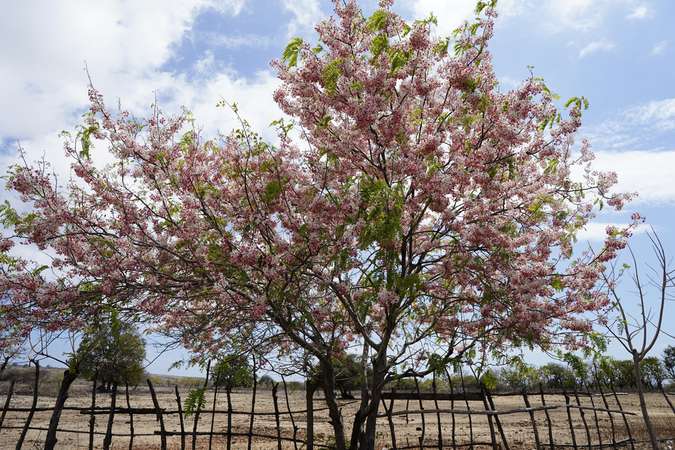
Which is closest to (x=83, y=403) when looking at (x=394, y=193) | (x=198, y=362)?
(x=198, y=362)

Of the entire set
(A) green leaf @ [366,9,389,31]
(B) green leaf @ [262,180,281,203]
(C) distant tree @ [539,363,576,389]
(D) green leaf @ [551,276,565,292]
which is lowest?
(C) distant tree @ [539,363,576,389]

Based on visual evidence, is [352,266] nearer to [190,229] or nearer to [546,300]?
[190,229]

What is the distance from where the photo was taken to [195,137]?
6.67 meters

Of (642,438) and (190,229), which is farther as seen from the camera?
(642,438)

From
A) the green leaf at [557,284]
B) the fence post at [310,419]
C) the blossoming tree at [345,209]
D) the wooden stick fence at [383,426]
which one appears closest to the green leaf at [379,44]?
the blossoming tree at [345,209]

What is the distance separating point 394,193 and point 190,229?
2.59 metres

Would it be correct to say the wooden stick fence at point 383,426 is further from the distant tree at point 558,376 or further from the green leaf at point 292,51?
the green leaf at point 292,51

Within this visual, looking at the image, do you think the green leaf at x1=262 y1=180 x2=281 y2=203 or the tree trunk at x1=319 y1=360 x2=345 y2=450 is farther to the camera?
the tree trunk at x1=319 y1=360 x2=345 y2=450

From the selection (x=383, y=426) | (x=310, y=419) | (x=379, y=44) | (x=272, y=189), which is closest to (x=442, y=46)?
(x=379, y=44)

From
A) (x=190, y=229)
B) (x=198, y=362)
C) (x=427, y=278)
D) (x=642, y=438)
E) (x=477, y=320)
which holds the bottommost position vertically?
(x=642, y=438)

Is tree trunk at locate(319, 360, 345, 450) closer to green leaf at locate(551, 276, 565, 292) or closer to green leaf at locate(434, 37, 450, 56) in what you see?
green leaf at locate(551, 276, 565, 292)

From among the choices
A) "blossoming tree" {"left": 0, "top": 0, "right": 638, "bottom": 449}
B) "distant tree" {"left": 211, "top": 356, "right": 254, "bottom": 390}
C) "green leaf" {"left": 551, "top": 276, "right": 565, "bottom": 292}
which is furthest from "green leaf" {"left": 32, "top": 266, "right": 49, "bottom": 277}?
"green leaf" {"left": 551, "top": 276, "right": 565, "bottom": 292}

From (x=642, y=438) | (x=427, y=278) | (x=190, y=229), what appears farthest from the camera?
(x=642, y=438)

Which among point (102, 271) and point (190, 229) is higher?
point (190, 229)
